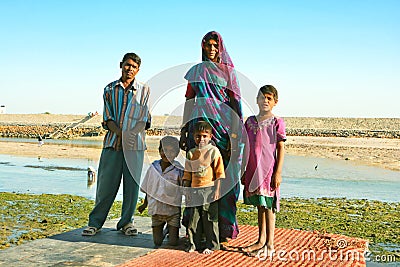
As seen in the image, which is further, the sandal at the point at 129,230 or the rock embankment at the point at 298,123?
the rock embankment at the point at 298,123

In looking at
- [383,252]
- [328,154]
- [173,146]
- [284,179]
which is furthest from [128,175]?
[328,154]

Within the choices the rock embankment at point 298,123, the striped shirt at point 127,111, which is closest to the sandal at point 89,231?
the striped shirt at point 127,111

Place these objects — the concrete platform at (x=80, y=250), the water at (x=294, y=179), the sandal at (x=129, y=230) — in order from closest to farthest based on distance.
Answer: the concrete platform at (x=80, y=250) → the sandal at (x=129, y=230) → the water at (x=294, y=179)

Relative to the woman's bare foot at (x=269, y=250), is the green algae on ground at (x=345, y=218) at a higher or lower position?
lower

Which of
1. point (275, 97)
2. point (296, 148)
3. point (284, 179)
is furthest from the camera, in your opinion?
point (296, 148)

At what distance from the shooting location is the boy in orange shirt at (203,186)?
16.2ft

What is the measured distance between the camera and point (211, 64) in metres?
5.11

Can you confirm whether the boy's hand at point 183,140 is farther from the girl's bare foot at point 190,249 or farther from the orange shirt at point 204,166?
the girl's bare foot at point 190,249

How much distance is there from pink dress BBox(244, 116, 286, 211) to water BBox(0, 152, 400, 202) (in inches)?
235

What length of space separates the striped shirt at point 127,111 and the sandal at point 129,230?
0.88 m

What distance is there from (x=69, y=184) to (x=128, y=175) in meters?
7.54

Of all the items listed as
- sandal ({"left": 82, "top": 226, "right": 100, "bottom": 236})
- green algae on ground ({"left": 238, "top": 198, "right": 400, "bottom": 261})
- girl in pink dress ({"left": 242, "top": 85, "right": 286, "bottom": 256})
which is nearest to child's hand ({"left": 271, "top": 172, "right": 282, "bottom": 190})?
girl in pink dress ({"left": 242, "top": 85, "right": 286, "bottom": 256})

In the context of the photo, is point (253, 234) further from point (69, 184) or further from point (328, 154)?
point (328, 154)

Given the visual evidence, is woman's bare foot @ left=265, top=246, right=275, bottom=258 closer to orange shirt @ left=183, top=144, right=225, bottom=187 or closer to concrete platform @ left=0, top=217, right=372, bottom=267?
concrete platform @ left=0, top=217, right=372, bottom=267
